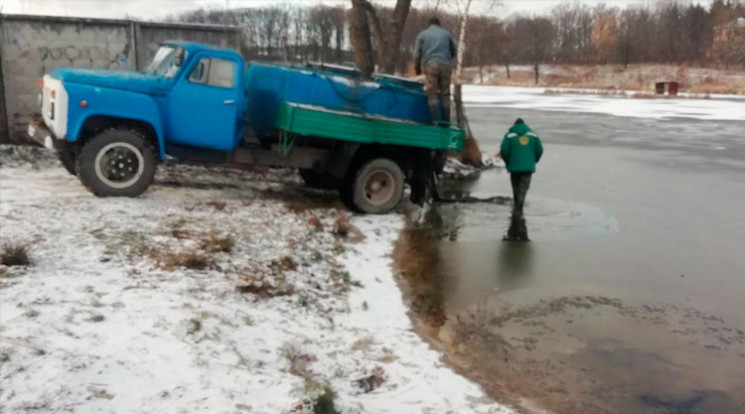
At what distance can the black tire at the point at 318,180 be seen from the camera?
11554 mm

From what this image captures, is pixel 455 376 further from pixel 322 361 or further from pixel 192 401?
pixel 192 401

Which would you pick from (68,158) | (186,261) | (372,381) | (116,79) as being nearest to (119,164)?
(116,79)

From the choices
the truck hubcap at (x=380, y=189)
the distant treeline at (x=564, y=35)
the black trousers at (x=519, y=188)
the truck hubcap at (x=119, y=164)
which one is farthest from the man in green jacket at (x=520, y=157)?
the distant treeline at (x=564, y=35)

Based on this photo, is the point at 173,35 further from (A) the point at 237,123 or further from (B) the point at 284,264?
(B) the point at 284,264

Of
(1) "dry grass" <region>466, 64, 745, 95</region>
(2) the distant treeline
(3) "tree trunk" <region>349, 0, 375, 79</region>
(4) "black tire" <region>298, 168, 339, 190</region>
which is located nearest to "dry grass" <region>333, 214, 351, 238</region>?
(4) "black tire" <region>298, 168, 339, 190</region>

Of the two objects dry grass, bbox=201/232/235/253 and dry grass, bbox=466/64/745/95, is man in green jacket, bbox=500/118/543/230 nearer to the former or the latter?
dry grass, bbox=201/232/235/253

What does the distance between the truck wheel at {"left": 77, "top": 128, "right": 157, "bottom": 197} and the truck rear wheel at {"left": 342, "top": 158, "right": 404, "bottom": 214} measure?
3003 mm

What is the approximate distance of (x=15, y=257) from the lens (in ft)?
18.7

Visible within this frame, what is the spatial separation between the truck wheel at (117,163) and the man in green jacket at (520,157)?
5.37 meters

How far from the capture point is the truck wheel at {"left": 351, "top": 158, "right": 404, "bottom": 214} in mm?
10250

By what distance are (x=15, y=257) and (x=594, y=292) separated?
5574 millimetres

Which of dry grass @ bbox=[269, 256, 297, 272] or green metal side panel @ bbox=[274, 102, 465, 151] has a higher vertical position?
green metal side panel @ bbox=[274, 102, 465, 151]

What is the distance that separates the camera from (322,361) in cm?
518

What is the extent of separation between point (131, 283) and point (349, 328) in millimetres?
1875
